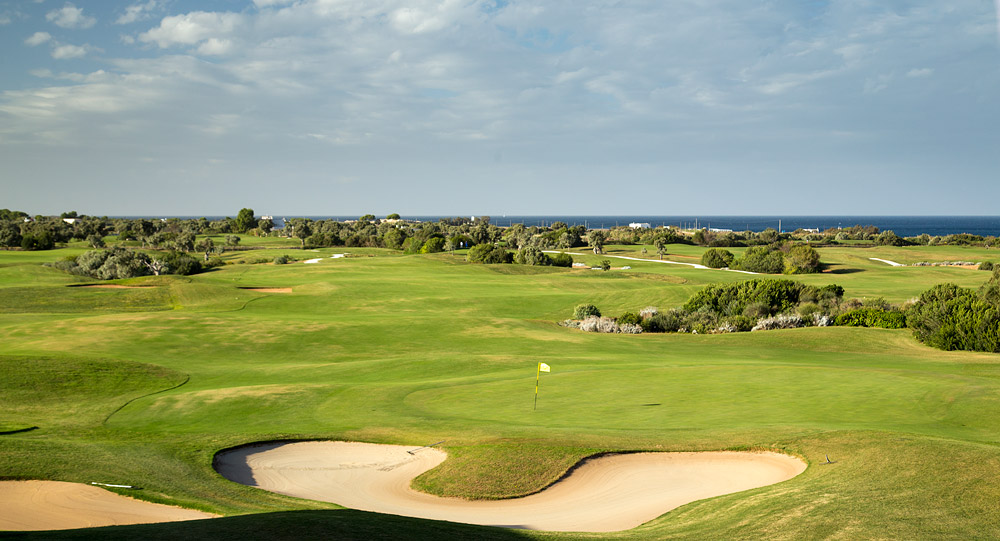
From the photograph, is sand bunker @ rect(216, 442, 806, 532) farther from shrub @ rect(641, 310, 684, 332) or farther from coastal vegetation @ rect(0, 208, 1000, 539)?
shrub @ rect(641, 310, 684, 332)

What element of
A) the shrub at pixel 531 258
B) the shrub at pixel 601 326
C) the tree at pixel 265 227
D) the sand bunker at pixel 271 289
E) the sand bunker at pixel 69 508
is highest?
the tree at pixel 265 227

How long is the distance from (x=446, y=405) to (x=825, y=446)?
10165mm

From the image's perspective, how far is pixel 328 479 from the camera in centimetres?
1432

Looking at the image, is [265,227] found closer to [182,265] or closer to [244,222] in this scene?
[244,222]

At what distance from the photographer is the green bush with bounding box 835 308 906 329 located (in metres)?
38.2

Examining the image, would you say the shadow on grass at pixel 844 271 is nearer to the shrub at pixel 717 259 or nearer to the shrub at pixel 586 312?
the shrub at pixel 717 259

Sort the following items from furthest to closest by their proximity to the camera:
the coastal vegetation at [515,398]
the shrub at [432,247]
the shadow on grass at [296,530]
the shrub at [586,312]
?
the shrub at [432,247], the shrub at [586,312], the coastal vegetation at [515,398], the shadow on grass at [296,530]

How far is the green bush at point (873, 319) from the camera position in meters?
38.2

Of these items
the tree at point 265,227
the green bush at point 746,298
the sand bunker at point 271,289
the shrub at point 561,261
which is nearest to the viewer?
the green bush at point 746,298

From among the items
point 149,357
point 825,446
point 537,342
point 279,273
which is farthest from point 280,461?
point 279,273

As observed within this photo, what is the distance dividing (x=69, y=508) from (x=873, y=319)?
4013cm

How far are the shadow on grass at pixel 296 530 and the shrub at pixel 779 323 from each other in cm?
3449

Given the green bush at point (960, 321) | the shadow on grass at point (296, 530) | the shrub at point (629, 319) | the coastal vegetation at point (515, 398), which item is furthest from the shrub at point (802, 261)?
the shadow on grass at point (296, 530)

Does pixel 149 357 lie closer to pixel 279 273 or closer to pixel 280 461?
pixel 280 461
